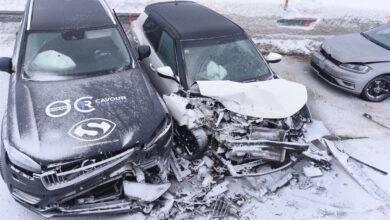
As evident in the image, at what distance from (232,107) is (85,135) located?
6.81ft

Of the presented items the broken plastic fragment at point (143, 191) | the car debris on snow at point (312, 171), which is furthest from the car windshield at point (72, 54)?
the car debris on snow at point (312, 171)

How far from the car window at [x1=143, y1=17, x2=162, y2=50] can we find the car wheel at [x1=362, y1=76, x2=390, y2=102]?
14.1 feet

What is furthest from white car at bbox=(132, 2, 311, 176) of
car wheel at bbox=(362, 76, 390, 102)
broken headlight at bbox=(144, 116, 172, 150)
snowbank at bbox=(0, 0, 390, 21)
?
snowbank at bbox=(0, 0, 390, 21)

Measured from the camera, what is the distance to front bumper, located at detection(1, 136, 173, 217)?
3885mm

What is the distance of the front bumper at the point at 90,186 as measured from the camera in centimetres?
388

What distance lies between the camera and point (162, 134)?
14.6 ft

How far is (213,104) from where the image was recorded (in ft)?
17.1

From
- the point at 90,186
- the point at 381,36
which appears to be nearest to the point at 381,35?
the point at 381,36

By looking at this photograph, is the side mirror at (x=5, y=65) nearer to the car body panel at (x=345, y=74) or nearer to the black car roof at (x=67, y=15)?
the black car roof at (x=67, y=15)

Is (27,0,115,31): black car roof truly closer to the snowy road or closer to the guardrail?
the snowy road

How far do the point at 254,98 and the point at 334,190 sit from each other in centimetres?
175

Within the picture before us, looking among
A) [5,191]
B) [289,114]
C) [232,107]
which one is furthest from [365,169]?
[5,191]

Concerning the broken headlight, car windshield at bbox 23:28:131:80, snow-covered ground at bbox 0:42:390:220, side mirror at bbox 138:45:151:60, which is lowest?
snow-covered ground at bbox 0:42:390:220

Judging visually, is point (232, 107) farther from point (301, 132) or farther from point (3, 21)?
point (3, 21)
